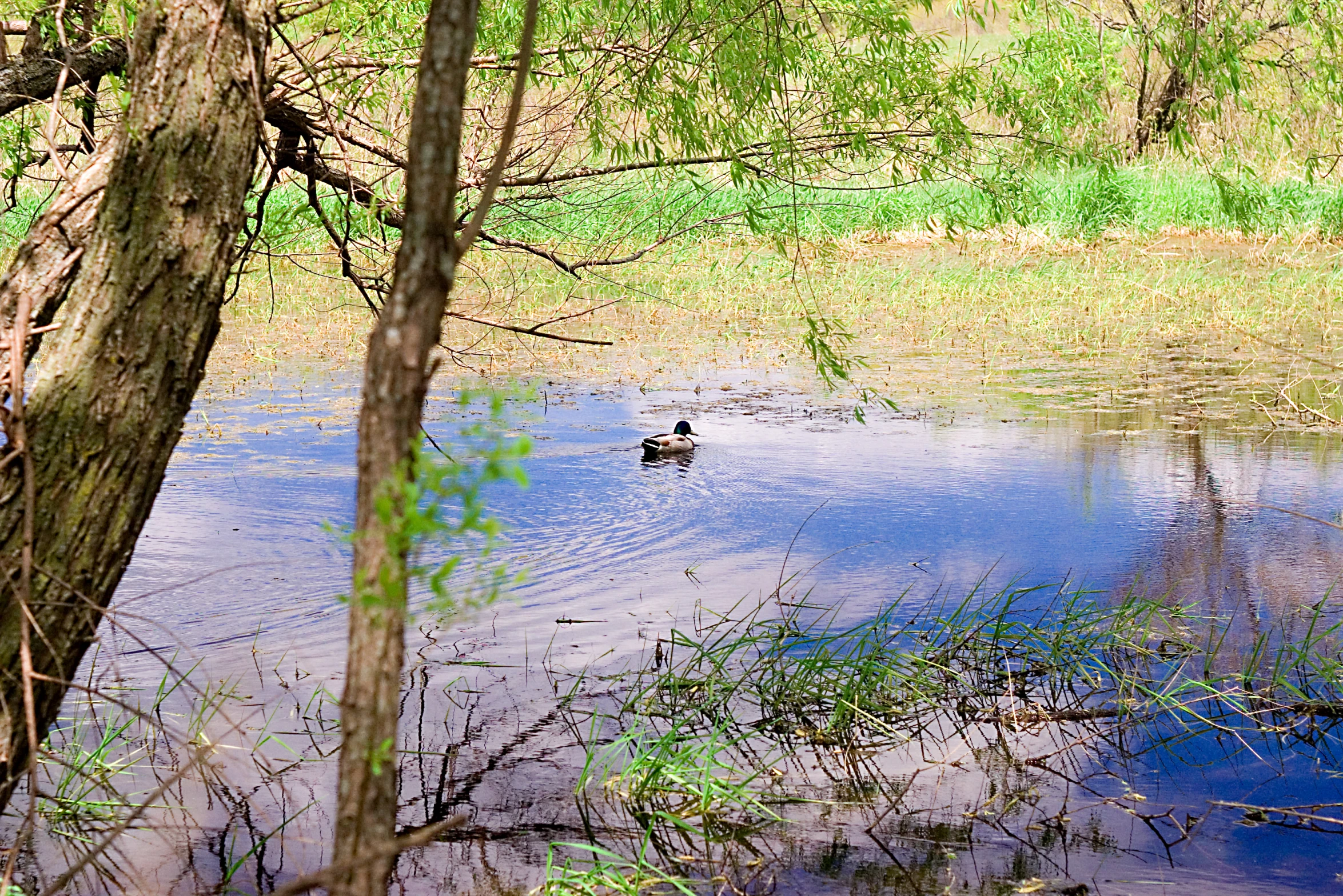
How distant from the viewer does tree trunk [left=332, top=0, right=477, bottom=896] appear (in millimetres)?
1333

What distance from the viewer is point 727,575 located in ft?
20.1

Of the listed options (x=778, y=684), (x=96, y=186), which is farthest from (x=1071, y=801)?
(x=96, y=186)

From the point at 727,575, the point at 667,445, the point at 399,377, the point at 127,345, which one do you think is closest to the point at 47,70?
the point at 127,345

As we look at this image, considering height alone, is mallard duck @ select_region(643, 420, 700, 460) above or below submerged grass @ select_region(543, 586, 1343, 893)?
above

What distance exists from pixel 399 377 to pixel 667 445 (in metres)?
6.90

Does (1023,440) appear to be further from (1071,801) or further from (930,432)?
(1071,801)

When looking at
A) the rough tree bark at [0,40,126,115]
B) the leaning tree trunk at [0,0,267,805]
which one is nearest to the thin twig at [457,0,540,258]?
the leaning tree trunk at [0,0,267,805]

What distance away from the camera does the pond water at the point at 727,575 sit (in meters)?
3.62

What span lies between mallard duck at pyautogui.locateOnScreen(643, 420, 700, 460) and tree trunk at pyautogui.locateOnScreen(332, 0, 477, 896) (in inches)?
268

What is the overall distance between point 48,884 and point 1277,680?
394cm

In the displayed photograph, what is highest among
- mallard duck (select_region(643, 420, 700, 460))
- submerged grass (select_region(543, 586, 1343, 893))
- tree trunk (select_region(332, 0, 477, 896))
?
tree trunk (select_region(332, 0, 477, 896))

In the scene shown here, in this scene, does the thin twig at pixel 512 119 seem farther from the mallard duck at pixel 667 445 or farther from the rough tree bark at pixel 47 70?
the mallard duck at pixel 667 445

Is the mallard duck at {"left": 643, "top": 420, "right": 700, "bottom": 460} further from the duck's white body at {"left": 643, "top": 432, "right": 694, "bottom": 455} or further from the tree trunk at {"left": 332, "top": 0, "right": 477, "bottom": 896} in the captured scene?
the tree trunk at {"left": 332, "top": 0, "right": 477, "bottom": 896}

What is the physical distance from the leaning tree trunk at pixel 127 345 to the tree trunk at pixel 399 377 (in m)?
1.16
